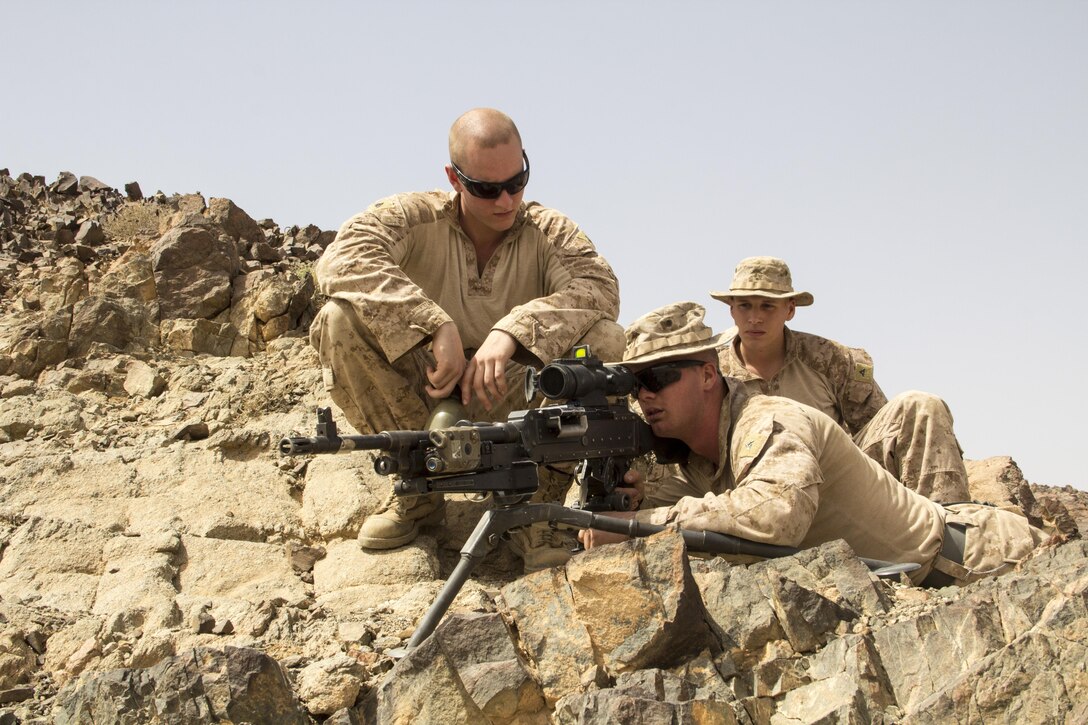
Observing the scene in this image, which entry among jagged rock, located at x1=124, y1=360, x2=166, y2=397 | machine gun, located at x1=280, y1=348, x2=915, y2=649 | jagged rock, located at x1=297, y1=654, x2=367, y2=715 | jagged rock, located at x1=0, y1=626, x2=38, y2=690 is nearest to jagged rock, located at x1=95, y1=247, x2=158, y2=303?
jagged rock, located at x1=124, y1=360, x2=166, y2=397

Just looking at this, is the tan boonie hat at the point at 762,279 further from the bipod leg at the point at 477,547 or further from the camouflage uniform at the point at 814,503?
the bipod leg at the point at 477,547

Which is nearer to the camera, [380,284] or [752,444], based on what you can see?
[752,444]

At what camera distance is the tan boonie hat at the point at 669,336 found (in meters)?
4.82

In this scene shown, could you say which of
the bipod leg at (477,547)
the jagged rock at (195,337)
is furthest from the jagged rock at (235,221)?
the bipod leg at (477,547)

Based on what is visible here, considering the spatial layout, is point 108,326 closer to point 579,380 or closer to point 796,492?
point 579,380

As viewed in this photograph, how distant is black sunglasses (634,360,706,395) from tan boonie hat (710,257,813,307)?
174 centimetres

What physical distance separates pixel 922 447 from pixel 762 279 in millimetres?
1400

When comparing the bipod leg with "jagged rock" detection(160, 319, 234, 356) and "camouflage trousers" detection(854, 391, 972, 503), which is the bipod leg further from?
"jagged rock" detection(160, 319, 234, 356)

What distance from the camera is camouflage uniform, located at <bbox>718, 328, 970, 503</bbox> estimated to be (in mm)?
5797

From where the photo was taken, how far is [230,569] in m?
5.40

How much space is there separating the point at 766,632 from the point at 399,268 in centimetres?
279

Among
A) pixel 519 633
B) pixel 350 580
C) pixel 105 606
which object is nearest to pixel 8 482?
pixel 105 606

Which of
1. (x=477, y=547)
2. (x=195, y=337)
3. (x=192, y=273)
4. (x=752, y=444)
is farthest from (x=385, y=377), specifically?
(x=192, y=273)

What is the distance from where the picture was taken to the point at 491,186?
552cm
